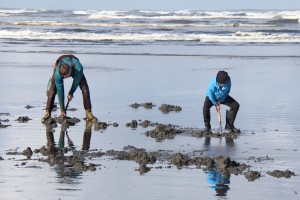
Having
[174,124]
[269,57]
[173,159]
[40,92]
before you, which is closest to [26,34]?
[269,57]

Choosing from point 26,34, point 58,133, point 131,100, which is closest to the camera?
point 58,133

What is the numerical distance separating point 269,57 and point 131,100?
1321 cm

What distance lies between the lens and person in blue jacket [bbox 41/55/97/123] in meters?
15.9

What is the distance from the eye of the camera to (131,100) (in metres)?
19.2

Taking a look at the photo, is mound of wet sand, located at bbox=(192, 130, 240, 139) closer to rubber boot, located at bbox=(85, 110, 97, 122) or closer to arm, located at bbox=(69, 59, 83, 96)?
rubber boot, located at bbox=(85, 110, 97, 122)

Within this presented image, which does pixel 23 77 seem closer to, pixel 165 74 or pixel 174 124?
pixel 165 74

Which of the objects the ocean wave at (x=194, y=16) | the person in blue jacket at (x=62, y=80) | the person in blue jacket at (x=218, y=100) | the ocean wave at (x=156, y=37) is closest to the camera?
the person in blue jacket at (x=218, y=100)

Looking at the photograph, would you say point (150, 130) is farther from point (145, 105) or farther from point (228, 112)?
point (145, 105)

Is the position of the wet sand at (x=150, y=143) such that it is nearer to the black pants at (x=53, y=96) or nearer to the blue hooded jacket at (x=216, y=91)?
the black pants at (x=53, y=96)

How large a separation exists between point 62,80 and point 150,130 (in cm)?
217

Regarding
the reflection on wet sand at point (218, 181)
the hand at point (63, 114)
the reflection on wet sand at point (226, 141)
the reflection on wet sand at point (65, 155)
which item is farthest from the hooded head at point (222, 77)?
the reflection on wet sand at point (218, 181)

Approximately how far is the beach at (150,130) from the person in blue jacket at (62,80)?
29 cm

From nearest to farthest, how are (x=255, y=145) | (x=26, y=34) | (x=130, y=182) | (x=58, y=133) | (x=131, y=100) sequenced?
(x=130, y=182) < (x=255, y=145) < (x=58, y=133) < (x=131, y=100) < (x=26, y=34)

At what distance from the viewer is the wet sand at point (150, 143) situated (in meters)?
10.4
